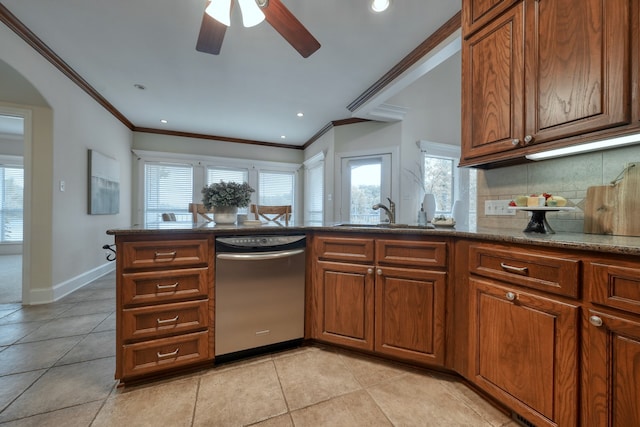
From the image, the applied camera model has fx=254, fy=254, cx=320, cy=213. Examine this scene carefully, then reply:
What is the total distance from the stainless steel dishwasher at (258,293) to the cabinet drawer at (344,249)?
0.13 metres

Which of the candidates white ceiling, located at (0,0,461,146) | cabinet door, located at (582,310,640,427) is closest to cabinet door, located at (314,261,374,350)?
cabinet door, located at (582,310,640,427)

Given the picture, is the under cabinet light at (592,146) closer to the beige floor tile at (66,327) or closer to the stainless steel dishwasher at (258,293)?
the stainless steel dishwasher at (258,293)

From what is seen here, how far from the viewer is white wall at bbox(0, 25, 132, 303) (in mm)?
2539

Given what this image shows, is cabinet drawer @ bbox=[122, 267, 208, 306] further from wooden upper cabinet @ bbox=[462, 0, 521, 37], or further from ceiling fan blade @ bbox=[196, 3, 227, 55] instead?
wooden upper cabinet @ bbox=[462, 0, 521, 37]

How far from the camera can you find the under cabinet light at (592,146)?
3.81 ft

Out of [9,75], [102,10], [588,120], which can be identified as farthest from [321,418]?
[9,75]

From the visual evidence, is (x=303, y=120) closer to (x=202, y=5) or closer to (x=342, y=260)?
(x=202, y=5)

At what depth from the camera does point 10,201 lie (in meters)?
5.62

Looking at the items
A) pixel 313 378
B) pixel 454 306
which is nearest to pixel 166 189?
pixel 313 378

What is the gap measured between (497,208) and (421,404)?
1.37 m

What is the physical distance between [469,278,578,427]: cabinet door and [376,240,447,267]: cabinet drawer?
0.23 m

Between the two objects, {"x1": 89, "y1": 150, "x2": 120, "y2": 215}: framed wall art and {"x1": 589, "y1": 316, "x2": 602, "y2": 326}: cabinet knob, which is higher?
{"x1": 89, "y1": 150, "x2": 120, "y2": 215}: framed wall art

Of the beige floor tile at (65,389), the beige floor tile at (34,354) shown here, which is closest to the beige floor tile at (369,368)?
the beige floor tile at (65,389)

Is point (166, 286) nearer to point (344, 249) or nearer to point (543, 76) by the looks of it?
point (344, 249)
